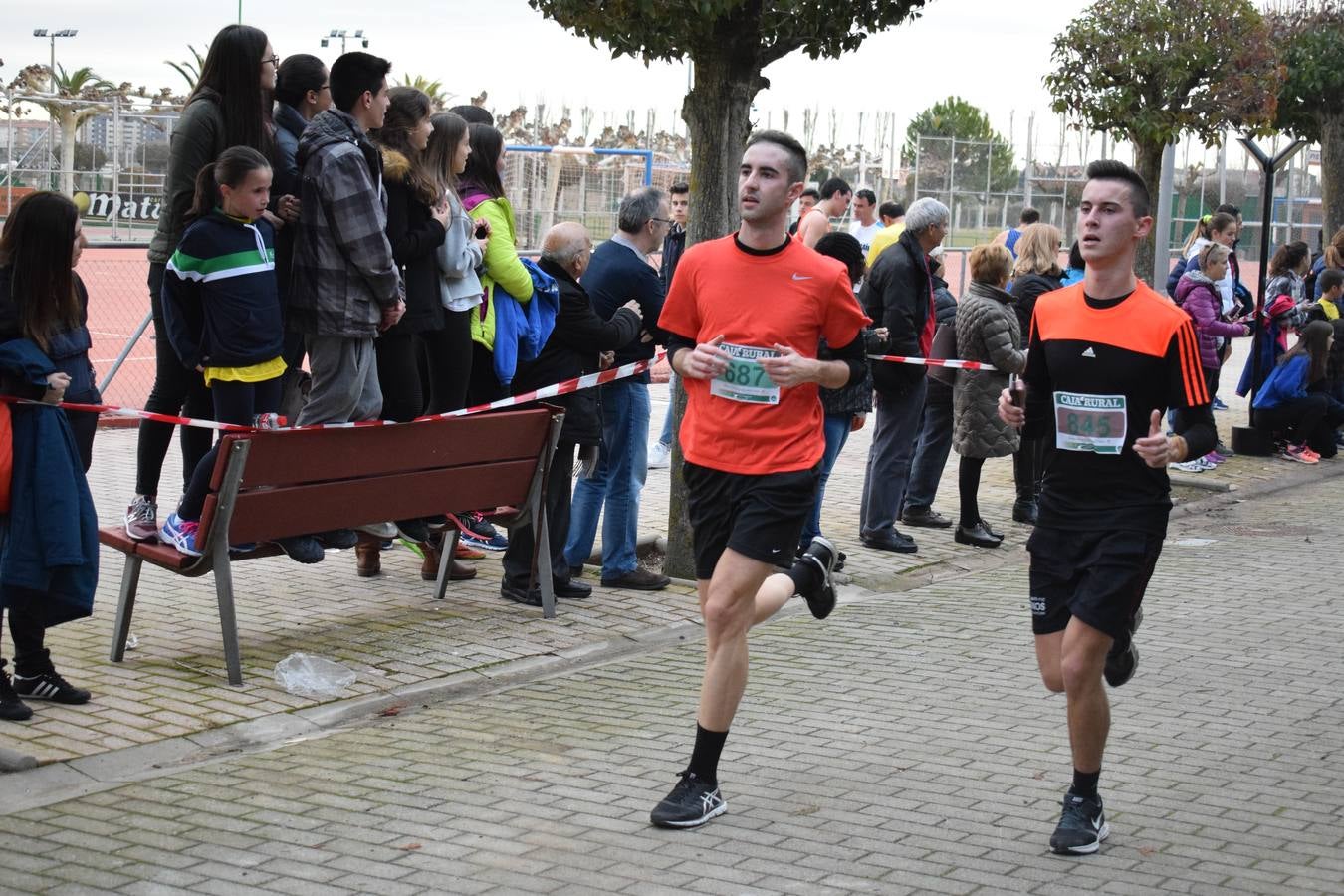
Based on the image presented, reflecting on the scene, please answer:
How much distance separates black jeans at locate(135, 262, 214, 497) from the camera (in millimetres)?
7340

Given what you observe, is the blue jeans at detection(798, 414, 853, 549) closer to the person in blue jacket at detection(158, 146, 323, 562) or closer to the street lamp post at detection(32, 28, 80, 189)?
the person in blue jacket at detection(158, 146, 323, 562)

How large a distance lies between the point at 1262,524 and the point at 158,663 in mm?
8015

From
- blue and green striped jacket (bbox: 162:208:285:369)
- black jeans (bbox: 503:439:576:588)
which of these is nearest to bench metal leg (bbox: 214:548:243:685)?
blue and green striped jacket (bbox: 162:208:285:369)

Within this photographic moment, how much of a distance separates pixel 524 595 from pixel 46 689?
103 inches

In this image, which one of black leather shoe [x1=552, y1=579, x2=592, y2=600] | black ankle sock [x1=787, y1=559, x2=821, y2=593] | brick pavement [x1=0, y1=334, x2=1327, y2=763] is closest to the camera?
black ankle sock [x1=787, y1=559, x2=821, y2=593]

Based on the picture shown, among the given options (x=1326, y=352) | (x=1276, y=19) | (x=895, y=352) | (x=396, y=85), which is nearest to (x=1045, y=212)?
(x=1276, y=19)

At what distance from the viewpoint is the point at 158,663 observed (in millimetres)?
6926

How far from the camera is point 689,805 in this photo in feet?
17.0

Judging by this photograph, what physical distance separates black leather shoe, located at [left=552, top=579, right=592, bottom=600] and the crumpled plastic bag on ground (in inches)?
66.8

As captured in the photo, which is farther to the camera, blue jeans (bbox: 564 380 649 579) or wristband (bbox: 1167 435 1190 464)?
blue jeans (bbox: 564 380 649 579)

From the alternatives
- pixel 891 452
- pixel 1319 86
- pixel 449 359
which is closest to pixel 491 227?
pixel 449 359

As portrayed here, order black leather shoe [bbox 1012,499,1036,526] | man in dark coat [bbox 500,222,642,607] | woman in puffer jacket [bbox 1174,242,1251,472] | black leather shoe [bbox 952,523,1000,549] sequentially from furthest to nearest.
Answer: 1. woman in puffer jacket [bbox 1174,242,1251,472]
2. black leather shoe [bbox 1012,499,1036,526]
3. black leather shoe [bbox 952,523,1000,549]
4. man in dark coat [bbox 500,222,642,607]

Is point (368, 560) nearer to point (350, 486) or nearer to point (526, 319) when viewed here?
point (526, 319)

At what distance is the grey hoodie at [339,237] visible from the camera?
723 centimetres
